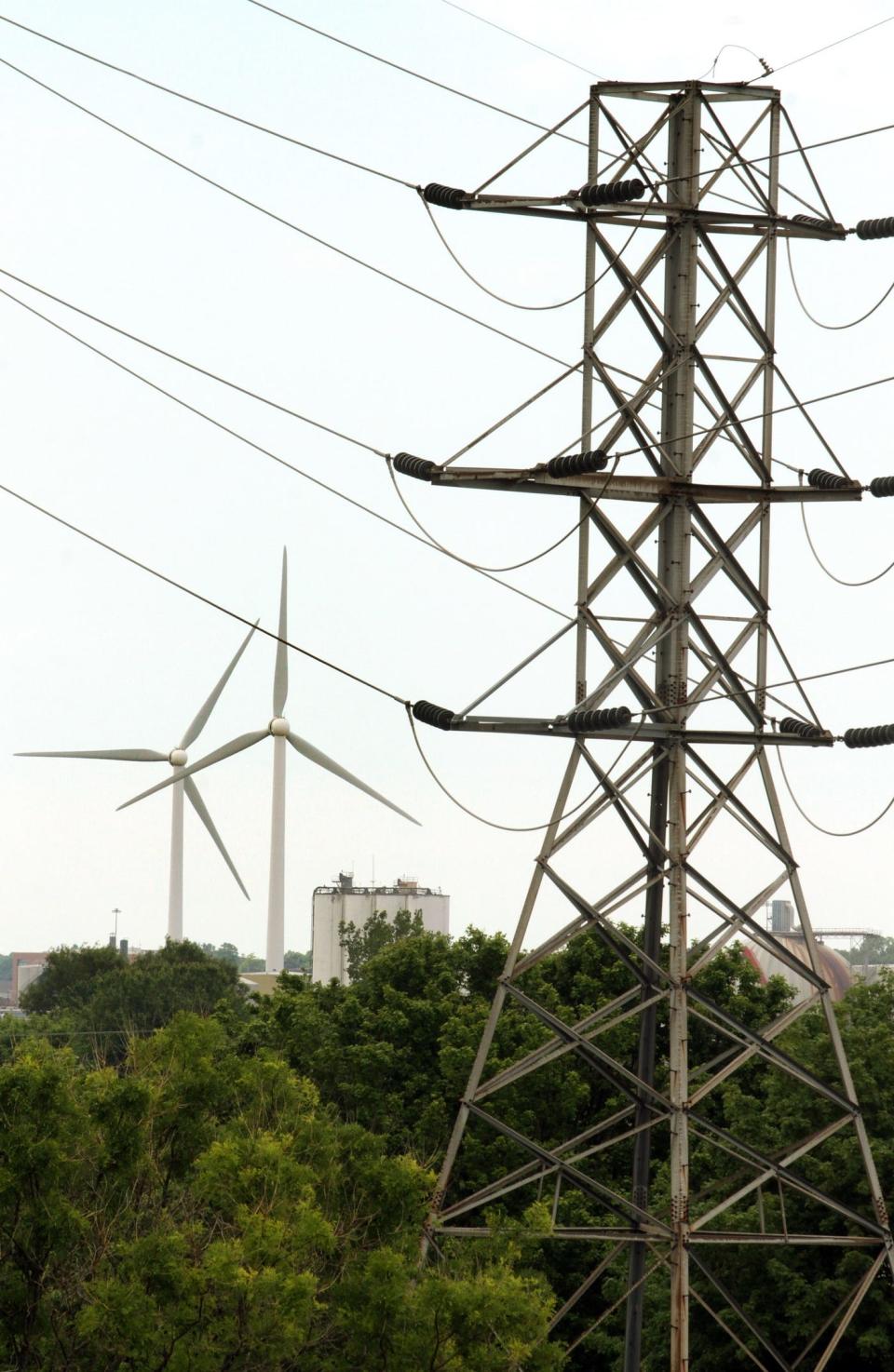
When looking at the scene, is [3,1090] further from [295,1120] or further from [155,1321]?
[295,1120]

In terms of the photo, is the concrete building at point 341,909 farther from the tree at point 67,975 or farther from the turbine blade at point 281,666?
the turbine blade at point 281,666

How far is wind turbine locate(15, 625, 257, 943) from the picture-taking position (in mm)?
90500

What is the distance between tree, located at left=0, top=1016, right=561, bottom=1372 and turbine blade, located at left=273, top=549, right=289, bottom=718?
62.9 meters

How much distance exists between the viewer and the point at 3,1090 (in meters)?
25.6

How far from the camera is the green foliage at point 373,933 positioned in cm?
14350

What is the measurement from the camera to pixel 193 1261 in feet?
83.9

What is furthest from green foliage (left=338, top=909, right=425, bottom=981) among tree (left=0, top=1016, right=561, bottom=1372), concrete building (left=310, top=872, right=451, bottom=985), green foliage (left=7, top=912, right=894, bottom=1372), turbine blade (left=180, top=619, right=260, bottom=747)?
tree (left=0, top=1016, right=561, bottom=1372)

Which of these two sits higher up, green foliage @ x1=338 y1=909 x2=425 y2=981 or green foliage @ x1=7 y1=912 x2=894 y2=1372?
green foliage @ x1=338 y1=909 x2=425 y2=981

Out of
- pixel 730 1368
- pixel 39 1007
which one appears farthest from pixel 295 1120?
pixel 39 1007

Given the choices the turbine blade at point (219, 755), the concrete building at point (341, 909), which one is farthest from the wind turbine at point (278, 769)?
the concrete building at point (341, 909)

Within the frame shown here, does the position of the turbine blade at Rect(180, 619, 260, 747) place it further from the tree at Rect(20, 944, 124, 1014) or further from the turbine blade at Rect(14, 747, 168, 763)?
the tree at Rect(20, 944, 124, 1014)

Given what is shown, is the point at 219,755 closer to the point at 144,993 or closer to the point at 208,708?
the point at 208,708

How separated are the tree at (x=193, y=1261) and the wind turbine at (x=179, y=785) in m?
55.9

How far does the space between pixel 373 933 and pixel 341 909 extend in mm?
11805
